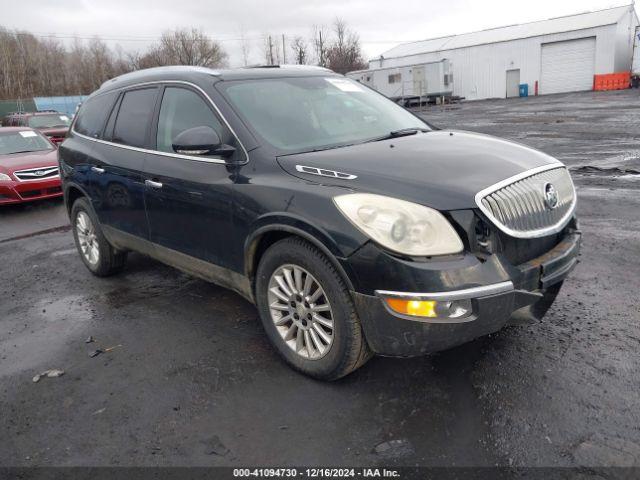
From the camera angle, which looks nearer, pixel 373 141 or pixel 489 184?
pixel 489 184

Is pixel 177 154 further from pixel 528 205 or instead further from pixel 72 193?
pixel 528 205

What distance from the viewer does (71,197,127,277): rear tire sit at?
526 centimetres

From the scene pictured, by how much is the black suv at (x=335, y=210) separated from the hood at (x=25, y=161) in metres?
6.47

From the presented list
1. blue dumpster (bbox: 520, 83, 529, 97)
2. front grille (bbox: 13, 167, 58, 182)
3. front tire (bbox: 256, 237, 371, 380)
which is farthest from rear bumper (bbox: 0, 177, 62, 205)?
blue dumpster (bbox: 520, 83, 529, 97)

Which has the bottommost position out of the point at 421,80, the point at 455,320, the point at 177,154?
the point at 455,320

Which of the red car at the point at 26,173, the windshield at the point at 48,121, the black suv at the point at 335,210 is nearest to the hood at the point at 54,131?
the windshield at the point at 48,121

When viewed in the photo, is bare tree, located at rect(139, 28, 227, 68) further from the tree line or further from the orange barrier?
the orange barrier

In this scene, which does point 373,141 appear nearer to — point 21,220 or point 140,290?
point 140,290

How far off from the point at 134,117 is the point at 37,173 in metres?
6.65

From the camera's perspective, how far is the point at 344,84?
448 cm

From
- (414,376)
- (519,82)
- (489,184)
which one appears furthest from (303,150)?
(519,82)

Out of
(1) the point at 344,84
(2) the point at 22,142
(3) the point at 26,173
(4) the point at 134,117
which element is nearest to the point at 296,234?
(1) the point at 344,84

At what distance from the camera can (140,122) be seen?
445 centimetres

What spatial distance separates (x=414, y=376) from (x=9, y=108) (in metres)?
52.1
